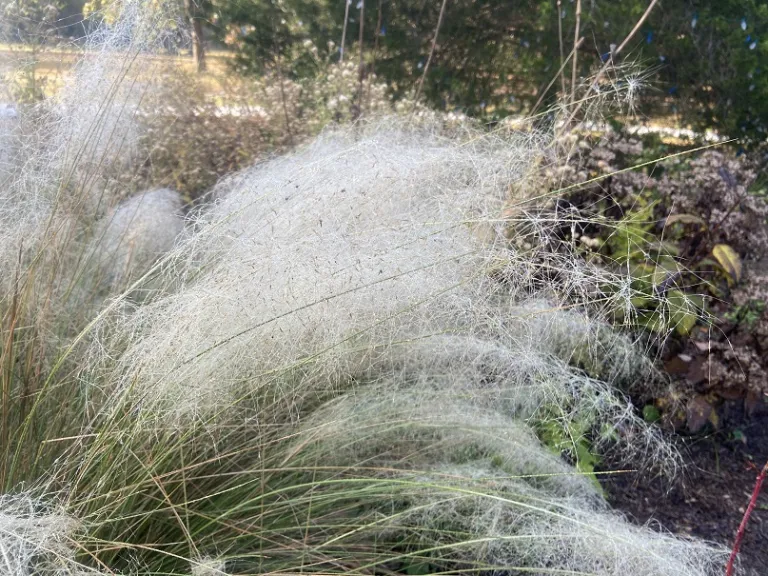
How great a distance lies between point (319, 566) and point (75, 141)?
49.9 inches

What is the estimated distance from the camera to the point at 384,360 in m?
1.76

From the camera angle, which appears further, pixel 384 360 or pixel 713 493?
pixel 713 493

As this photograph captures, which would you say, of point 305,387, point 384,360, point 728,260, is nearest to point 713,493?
point 728,260

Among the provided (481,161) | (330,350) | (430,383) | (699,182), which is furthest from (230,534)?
(699,182)

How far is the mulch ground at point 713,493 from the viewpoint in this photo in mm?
2096

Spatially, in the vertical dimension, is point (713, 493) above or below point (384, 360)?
below

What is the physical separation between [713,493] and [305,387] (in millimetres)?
1380

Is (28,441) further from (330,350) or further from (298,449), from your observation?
(330,350)

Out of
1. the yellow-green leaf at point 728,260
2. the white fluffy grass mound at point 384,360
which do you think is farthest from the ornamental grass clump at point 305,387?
the yellow-green leaf at point 728,260

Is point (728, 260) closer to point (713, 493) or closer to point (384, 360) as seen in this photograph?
point (713, 493)

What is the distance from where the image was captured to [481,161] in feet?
6.21

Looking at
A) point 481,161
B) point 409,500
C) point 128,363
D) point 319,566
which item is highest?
point 481,161

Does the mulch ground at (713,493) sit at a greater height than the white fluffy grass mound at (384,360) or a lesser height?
lesser

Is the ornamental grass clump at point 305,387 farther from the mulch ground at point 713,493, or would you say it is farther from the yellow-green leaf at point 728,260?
the yellow-green leaf at point 728,260
